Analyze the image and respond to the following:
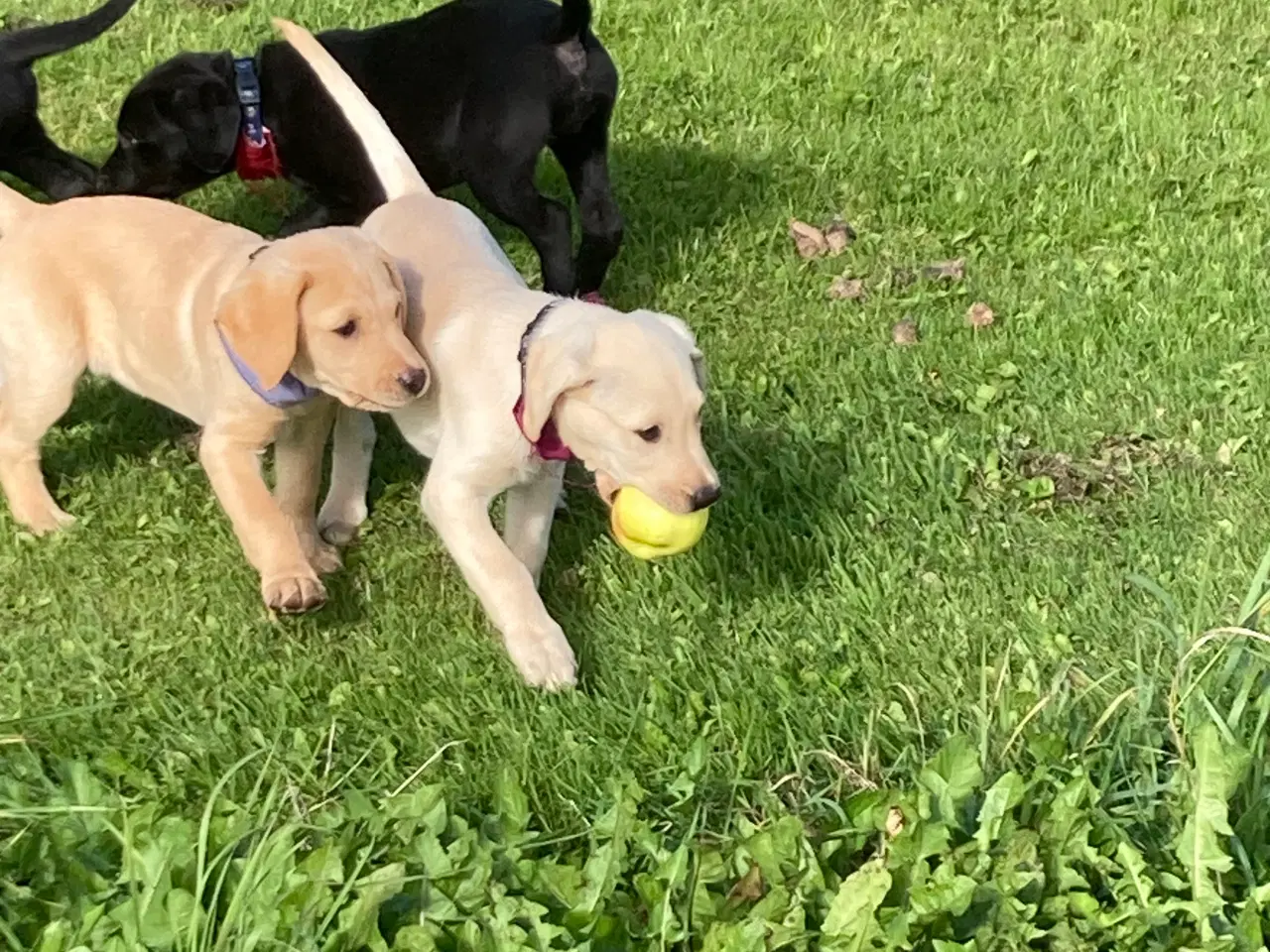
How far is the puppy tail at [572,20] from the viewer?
428 centimetres

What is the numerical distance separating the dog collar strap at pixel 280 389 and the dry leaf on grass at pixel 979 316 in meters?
2.14

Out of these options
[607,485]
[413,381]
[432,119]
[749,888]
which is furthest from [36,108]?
[749,888]

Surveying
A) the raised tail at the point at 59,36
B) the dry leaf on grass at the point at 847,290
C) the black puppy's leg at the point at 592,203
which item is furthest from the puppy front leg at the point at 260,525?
the dry leaf on grass at the point at 847,290

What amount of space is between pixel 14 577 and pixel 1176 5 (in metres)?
5.74

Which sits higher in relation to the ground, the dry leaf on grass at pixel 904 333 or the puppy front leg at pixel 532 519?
the puppy front leg at pixel 532 519

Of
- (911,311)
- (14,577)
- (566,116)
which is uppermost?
(566,116)

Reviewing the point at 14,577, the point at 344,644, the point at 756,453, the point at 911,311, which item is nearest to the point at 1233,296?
the point at 911,311

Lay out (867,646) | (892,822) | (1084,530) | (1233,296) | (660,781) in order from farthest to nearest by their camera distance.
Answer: (1233,296), (1084,530), (867,646), (660,781), (892,822)

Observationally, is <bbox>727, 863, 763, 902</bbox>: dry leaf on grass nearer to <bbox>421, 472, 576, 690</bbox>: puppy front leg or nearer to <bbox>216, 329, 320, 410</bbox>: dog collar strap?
<bbox>421, 472, 576, 690</bbox>: puppy front leg

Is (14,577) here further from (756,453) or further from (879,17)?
(879,17)

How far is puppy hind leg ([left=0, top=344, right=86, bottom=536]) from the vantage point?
140 inches

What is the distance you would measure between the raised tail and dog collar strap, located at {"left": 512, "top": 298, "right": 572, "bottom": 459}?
84.6 inches

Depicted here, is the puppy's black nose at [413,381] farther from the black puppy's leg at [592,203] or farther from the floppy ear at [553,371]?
the black puppy's leg at [592,203]

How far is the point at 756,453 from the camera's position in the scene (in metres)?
3.85
